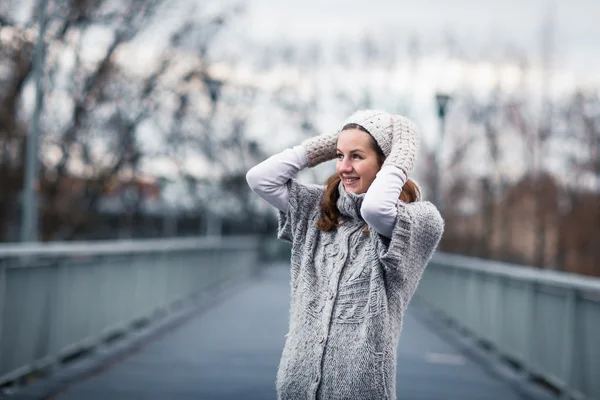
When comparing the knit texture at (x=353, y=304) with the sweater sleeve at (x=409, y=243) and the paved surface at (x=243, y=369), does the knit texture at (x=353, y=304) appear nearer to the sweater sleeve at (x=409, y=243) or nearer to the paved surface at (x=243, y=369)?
the sweater sleeve at (x=409, y=243)

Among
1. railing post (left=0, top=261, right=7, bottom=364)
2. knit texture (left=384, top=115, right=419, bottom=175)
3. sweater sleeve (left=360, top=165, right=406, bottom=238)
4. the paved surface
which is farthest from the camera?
the paved surface

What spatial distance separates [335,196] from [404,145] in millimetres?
310

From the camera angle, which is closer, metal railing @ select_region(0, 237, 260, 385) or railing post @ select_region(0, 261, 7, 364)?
railing post @ select_region(0, 261, 7, 364)

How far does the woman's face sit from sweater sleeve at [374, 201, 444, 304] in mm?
176

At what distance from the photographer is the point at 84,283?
11234 millimetres

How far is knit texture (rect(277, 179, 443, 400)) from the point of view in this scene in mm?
3330

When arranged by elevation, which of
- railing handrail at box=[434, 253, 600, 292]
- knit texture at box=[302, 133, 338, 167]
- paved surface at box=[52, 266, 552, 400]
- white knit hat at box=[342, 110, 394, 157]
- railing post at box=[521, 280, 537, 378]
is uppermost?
white knit hat at box=[342, 110, 394, 157]

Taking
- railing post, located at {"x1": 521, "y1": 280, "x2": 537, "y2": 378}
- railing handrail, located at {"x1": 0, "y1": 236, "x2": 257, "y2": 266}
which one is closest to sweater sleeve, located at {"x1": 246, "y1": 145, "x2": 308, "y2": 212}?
railing handrail, located at {"x1": 0, "y1": 236, "x2": 257, "y2": 266}

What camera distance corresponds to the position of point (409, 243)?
11.0 ft

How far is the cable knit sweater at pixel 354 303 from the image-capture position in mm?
3330

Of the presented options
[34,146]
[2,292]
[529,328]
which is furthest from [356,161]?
[34,146]

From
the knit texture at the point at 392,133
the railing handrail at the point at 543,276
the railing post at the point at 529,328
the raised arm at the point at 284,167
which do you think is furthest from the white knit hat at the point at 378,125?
the railing post at the point at 529,328

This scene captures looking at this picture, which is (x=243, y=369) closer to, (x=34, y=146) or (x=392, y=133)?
(x=34, y=146)

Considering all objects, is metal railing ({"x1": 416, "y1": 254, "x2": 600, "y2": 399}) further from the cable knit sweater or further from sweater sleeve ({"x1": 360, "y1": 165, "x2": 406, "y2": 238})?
sweater sleeve ({"x1": 360, "y1": 165, "x2": 406, "y2": 238})
